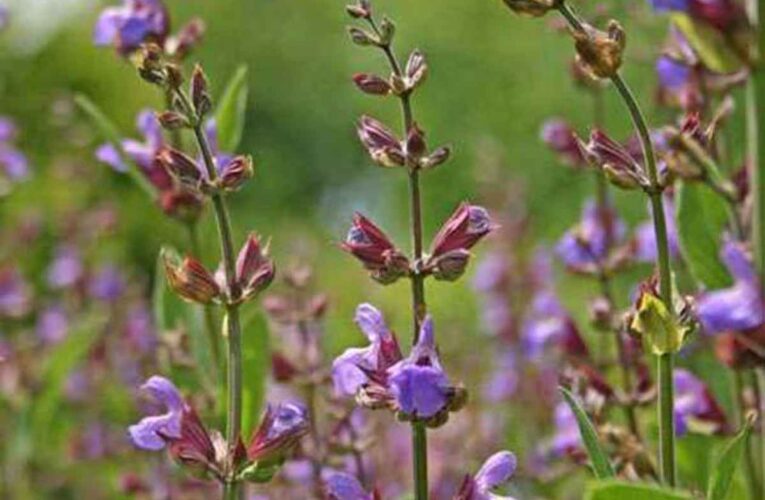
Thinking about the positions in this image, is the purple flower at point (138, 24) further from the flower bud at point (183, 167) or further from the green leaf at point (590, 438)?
the green leaf at point (590, 438)

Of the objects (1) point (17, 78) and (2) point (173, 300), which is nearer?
(2) point (173, 300)

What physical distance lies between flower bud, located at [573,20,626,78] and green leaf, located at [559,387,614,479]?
0.23 m

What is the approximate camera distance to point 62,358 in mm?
2398

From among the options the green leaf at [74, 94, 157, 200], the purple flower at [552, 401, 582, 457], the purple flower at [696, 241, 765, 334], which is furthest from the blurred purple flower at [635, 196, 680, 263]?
the purple flower at [696, 241, 765, 334]

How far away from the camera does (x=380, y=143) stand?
1.38 m

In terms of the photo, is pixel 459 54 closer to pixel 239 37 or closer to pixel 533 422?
pixel 239 37

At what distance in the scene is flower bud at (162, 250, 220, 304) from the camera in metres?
1.41

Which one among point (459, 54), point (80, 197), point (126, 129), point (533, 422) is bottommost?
point (533, 422)

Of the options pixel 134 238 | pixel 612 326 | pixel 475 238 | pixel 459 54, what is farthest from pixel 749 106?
pixel 459 54

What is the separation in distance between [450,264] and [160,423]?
10.8 inches

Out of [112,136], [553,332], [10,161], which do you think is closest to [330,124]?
[10,161]

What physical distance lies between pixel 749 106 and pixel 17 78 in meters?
6.30

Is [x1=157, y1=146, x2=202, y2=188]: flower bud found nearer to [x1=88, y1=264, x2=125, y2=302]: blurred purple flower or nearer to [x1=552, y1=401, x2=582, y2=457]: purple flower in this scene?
[x1=552, y1=401, x2=582, y2=457]: purple flower

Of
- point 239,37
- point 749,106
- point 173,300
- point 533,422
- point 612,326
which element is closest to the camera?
point 749,106
